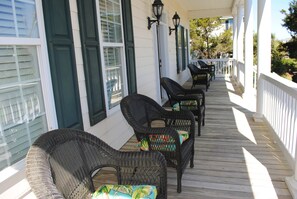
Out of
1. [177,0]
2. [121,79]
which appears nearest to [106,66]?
[121,79]

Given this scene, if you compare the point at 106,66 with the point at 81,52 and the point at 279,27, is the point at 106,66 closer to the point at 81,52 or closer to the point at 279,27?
the point at 81,52

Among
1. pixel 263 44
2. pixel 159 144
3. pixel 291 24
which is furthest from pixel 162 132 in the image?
pixel 291 24

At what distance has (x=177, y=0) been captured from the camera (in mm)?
7691

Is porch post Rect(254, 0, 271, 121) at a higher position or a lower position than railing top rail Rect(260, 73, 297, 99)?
higher

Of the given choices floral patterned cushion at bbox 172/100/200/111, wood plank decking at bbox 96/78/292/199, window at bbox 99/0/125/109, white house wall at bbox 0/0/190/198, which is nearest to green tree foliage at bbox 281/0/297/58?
white house wall at bbox 0/0/190/198

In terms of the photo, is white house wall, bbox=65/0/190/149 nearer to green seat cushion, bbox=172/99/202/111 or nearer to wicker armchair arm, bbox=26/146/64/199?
green seat cushion, bbox=172/99/202/111

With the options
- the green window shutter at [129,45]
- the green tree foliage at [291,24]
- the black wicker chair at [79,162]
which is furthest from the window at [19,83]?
the green tree foliage at [291,24]

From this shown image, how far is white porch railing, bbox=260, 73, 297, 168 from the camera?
8.40ft

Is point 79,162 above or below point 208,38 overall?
below

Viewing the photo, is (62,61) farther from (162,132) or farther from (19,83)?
(162,132)

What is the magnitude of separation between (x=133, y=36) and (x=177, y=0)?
4539 mm

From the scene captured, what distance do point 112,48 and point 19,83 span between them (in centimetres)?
166

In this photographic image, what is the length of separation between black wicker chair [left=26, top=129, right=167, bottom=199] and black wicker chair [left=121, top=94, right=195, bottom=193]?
17.1 inches

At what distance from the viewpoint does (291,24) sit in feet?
55.9
